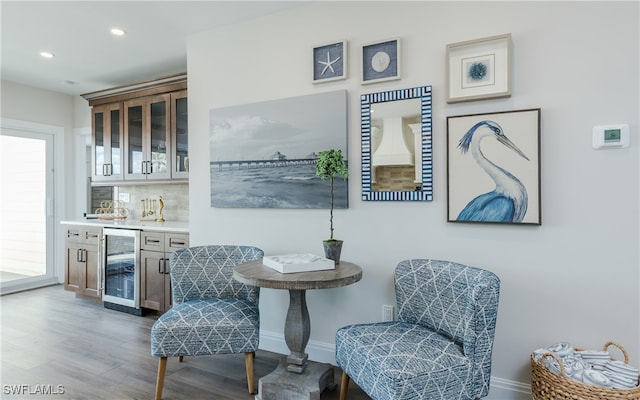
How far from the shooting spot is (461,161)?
2150mm

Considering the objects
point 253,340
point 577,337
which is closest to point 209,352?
point 253,340

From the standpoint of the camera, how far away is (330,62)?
2.55 meters

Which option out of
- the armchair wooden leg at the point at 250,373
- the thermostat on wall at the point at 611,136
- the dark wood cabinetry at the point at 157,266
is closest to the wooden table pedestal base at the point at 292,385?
the armchair wooden leg at the point at 250,373

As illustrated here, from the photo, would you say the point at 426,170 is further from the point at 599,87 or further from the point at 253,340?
the point at 253,340

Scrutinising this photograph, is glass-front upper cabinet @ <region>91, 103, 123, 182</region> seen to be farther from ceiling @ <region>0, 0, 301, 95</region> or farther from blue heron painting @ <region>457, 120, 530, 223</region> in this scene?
blue heron painting @ <region>457, 120, 530, 223</region>

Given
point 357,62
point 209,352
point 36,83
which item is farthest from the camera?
point 36,83

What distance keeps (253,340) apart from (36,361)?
5.49ft

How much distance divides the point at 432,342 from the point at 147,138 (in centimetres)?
343

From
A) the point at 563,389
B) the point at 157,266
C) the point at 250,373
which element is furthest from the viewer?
the point at 157,266

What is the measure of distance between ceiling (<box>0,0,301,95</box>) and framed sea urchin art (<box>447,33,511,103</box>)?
122 centimetres

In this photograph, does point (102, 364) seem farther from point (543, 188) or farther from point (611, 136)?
point (611, 136)

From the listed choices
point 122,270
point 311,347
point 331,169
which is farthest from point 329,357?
point 122,270

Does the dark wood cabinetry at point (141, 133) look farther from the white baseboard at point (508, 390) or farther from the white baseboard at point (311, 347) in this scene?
the white baseboard at point (508, 390)

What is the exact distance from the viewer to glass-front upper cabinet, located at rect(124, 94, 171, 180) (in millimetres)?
3797
